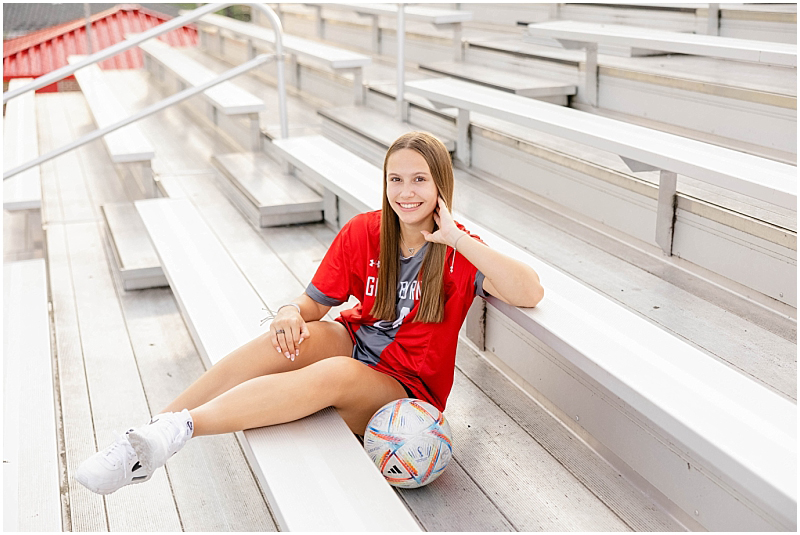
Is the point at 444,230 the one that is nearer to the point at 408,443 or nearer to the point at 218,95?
the point at 408,443

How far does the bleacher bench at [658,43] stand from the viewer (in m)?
2.28

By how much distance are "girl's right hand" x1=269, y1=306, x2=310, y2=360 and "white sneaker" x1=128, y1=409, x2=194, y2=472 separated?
0.89ft

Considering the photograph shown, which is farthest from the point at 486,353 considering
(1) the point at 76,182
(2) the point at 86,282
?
(1) the point at 76,182

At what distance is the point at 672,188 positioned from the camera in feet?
7.31

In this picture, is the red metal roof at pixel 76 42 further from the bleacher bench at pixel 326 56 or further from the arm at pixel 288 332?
the arm at pixel 288 332

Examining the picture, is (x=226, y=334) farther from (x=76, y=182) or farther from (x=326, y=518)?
(x=76, y=182)

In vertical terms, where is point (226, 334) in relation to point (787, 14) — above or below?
below

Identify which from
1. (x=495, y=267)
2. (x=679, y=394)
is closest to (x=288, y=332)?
(x=495, y=267)

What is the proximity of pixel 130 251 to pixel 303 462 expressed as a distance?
1804 mm

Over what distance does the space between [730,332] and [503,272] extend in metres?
0.67

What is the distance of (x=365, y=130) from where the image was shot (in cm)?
356

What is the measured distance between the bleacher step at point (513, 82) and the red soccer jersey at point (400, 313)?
1.61m

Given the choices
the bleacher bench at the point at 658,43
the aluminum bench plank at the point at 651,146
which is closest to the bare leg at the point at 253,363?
the aluminum bench plank at the point at 651,146

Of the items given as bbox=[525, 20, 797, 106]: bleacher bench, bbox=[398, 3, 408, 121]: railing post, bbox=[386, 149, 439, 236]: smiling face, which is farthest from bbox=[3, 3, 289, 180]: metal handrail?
bbox=[386, 149, 439, 236]: smiling face
